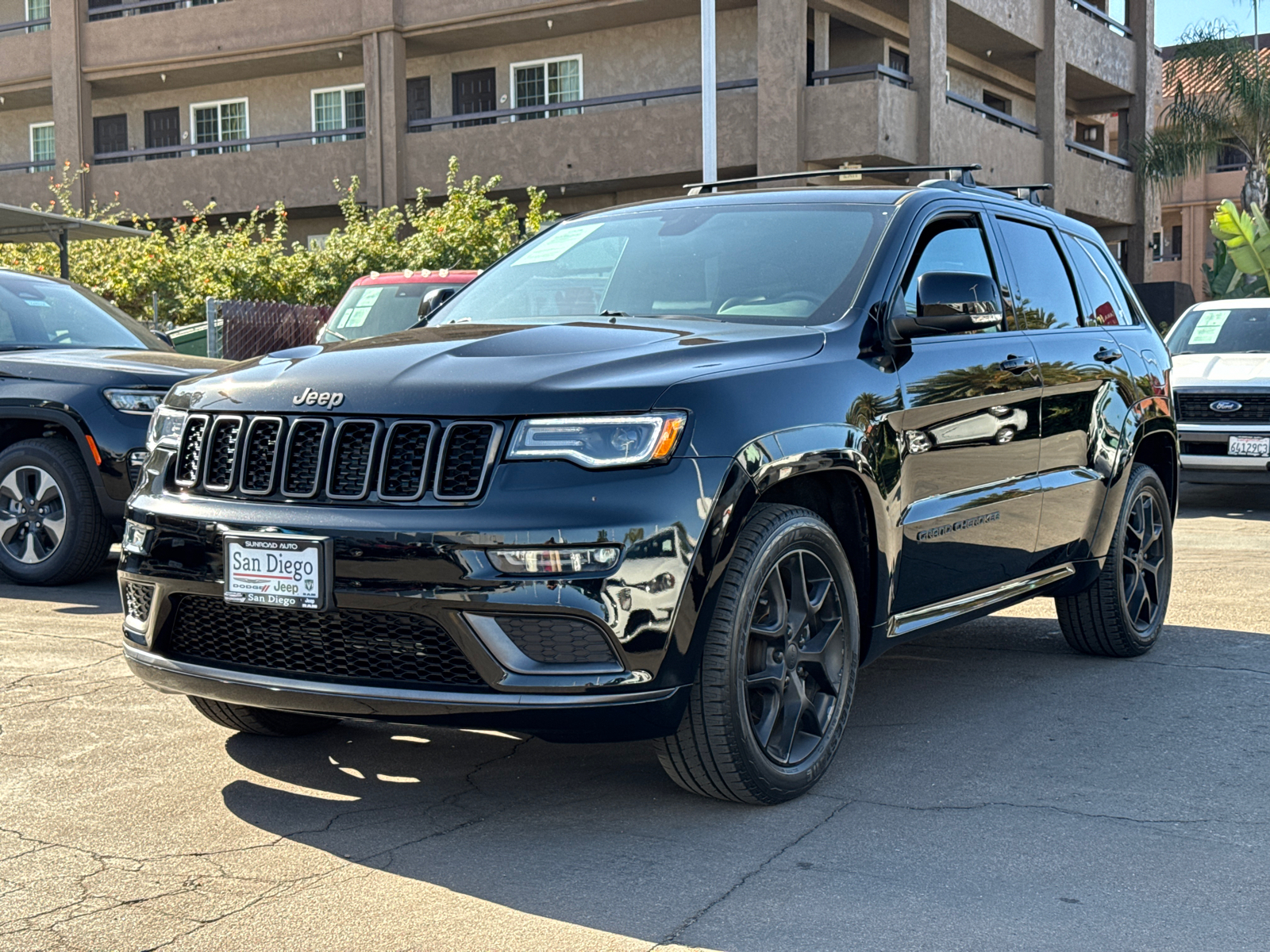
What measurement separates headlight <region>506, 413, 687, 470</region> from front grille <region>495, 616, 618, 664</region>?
40cm

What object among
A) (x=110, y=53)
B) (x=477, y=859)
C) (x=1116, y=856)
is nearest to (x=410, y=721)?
(x=477, y=859)

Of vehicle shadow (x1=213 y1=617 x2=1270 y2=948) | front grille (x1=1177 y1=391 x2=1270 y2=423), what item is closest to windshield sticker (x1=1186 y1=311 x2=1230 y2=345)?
front grille (x1=1177 y1=391 x2=1270 y2=423)

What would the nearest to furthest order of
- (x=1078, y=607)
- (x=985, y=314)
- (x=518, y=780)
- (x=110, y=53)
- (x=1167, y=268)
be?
(x=518, y=780)
(x=985, y=314)
(x=1078, y=607)
(x=110, y=53)
(x=1167, y=268)

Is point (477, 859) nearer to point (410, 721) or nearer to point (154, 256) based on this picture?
point (410, 721)

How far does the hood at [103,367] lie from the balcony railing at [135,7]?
73.5 ft

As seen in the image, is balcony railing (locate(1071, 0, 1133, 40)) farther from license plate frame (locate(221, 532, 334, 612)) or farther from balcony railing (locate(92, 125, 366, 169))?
license plate frame (locate(221, 532, 334, 612))

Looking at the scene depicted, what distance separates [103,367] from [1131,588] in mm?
5263

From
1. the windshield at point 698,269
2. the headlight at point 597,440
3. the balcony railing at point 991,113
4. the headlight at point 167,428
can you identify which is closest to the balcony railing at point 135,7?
the balcony railing at point 991,113

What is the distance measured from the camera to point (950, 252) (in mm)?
5418

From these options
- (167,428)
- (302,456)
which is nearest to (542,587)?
(302,456)

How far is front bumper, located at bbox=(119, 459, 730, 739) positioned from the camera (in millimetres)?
3744

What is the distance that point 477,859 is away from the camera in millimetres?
3885

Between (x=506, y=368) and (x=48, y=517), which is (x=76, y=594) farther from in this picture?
(x=506, y=368)

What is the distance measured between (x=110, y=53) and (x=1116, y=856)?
29.7 meters
